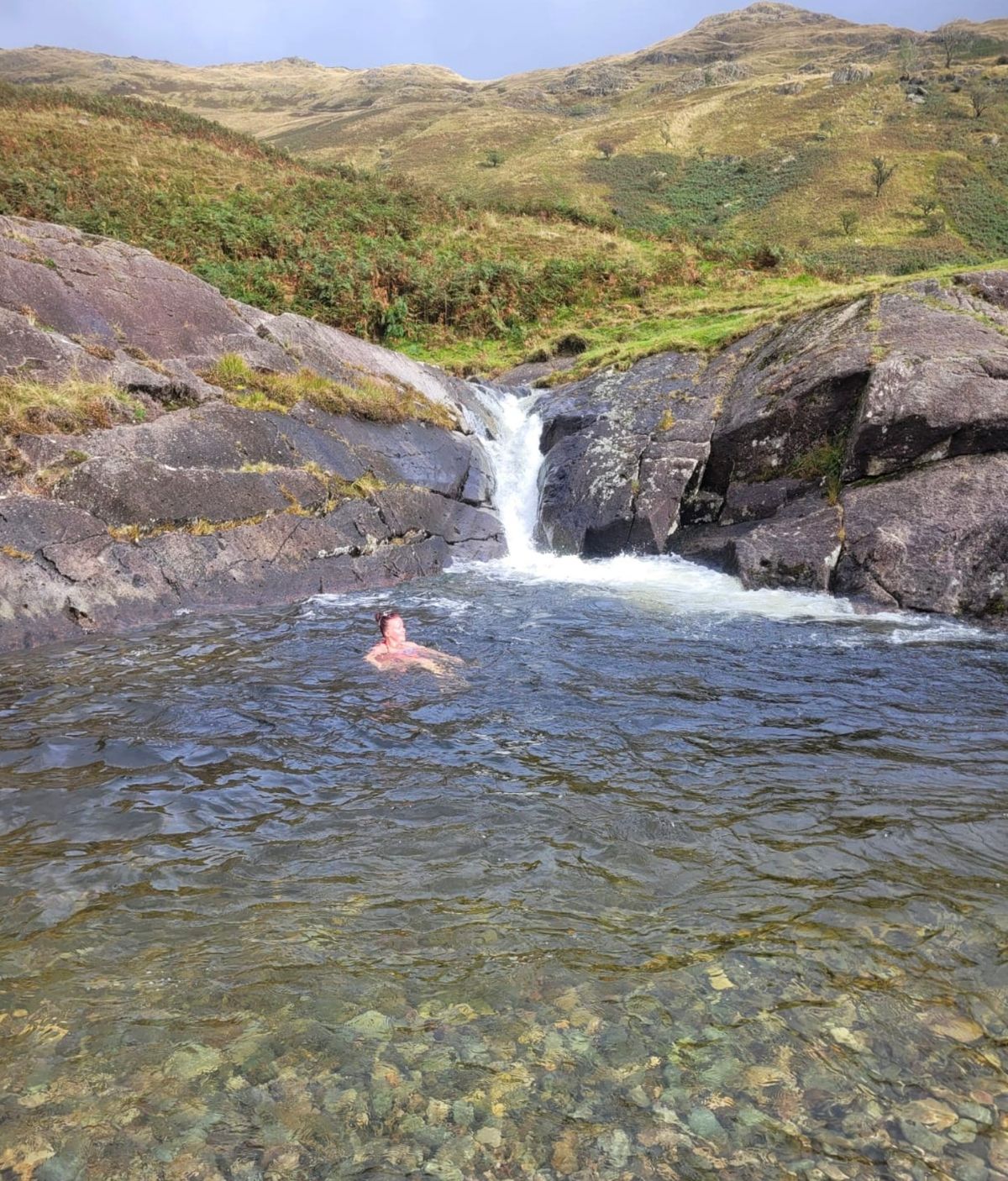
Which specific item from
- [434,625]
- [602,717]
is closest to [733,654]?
[602,717]

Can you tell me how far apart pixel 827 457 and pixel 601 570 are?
443cm

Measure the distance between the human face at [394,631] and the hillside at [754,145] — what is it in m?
30.8

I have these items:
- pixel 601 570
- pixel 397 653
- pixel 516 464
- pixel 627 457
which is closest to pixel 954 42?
pixel 516 464

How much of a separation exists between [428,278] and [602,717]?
78.1ft

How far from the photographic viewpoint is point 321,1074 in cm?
348

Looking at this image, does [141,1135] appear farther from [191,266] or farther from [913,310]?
[191,266]

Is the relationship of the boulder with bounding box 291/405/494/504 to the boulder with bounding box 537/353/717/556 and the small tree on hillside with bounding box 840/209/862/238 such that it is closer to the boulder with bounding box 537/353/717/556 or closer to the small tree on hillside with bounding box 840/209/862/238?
the boulder with bounding box 537/353/717/556

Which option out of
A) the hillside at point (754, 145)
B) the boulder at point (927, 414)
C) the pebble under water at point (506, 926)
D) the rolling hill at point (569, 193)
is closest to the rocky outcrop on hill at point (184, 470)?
the pebble under water at point (506, 926)

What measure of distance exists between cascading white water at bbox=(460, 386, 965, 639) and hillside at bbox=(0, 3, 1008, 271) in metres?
20.1

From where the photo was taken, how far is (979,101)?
241ft

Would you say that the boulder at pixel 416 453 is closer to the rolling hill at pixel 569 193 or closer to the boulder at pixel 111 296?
the boulder at pixel 111 296

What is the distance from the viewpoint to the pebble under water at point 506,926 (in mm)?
3199

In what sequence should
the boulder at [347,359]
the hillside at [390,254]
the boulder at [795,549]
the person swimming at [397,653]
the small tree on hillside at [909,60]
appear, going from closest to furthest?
the person swimming at [397,653] → the boulder at [795,549] → the boulder at [347,359] → the hillside at [390,254] → the small tree on hillside at [909,60]

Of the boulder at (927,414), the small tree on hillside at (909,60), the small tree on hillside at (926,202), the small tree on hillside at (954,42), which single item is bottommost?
the boulder at (927,414)
